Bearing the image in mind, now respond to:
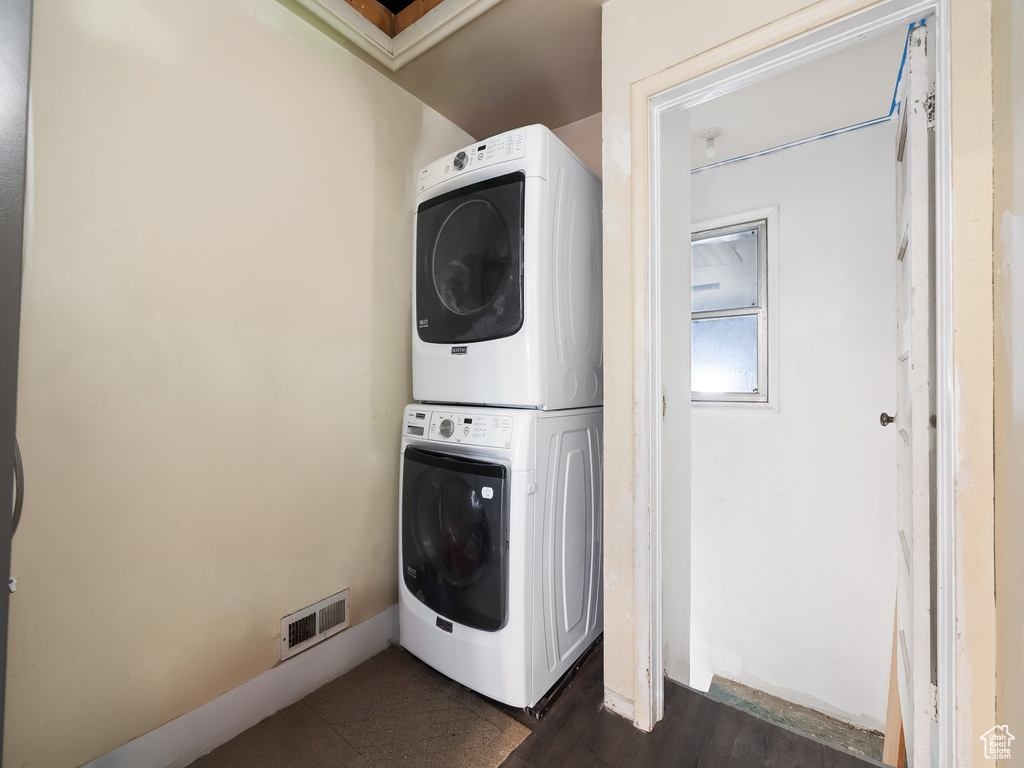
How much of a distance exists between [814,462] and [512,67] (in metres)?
2.38

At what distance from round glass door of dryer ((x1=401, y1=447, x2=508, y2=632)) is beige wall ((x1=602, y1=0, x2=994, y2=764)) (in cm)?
37

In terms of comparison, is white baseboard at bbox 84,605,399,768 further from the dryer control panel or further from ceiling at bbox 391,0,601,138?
ceiling at bbox 391,0,601,138

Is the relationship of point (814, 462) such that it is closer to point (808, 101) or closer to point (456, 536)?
point (808, 101)

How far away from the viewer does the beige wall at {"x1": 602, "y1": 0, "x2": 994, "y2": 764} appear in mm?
987

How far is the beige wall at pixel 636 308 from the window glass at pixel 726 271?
4.92ft

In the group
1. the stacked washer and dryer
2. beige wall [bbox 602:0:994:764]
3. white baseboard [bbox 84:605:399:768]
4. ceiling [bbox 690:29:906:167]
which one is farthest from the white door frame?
white baseboard [bbox 84:605:399:768]

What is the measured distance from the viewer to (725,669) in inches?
104

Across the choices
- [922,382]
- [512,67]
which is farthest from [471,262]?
[922,382]

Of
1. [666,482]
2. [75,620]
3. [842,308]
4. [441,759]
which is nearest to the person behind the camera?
[75,620]

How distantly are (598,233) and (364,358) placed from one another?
42.1 inches

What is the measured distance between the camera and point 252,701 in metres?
1.46

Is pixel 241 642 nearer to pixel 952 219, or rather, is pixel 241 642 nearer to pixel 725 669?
pixel 952 219

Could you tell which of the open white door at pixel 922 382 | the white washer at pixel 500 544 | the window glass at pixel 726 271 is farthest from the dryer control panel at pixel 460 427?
the window glass at pixel 726 271

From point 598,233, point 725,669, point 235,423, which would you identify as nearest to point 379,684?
point 235,423
